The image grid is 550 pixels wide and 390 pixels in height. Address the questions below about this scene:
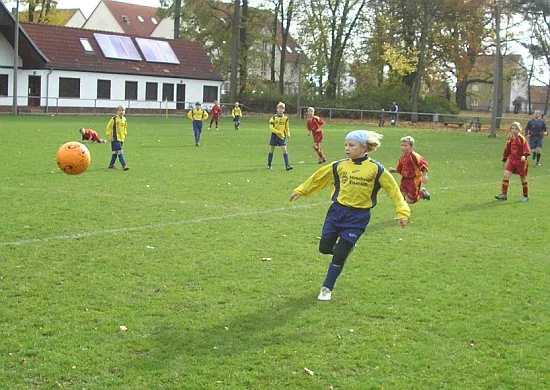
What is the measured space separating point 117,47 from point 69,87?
21.1 ft

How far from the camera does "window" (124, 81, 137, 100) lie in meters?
56.0

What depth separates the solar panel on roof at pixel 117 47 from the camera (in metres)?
56.2

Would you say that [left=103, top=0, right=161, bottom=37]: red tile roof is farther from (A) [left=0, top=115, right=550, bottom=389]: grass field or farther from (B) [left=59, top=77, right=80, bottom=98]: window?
(A) [left=0, top=115, right=550, bottom=389]: grass field

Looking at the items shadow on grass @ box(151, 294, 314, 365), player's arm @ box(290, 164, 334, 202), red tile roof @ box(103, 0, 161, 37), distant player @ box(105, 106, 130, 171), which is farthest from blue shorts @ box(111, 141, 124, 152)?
red tile roof @ box(103, 0, 161, 37)

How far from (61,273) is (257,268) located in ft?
7.29

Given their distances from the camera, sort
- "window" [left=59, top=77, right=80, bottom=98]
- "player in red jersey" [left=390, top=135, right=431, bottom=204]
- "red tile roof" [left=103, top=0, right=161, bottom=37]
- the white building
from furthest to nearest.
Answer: "red tile roof" [left=103, top=0, right=161, bottom=37], "window" [left=59, top=77, right=80, bottom=98], the white building, "player in red jersey" [left=390, top=135, right=431, bottom=204]

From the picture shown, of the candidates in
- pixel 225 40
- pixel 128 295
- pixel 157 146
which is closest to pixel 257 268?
pixel 128 295

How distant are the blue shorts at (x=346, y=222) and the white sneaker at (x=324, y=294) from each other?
554 mm

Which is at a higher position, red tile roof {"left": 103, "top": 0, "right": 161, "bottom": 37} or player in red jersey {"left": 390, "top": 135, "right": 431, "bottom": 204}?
red tile roof {"left": 103, "top": 0, "right": 161, "bottom": 37}

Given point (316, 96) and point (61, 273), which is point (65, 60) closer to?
point (316, 96)

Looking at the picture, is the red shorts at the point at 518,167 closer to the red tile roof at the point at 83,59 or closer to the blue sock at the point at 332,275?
the blue sock at the point at 332,275

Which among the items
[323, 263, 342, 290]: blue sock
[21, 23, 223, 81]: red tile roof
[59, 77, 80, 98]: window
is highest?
[21, 23, 223, 81]: red tile roof

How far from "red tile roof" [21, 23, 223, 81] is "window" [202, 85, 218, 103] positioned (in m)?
0.94

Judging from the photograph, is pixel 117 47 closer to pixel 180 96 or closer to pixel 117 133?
pixel 180 96
